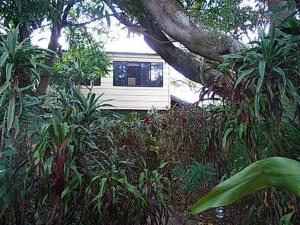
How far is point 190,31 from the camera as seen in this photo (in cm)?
425

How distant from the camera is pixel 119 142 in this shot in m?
7.07

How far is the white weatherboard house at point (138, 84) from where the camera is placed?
45.0ft

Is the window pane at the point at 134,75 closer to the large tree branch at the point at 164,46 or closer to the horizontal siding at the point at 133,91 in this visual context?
the horizontal siding at the point at 133,91

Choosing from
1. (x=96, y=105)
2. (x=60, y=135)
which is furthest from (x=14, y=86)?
(x=96, y=105)

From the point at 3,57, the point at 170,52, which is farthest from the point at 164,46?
the point at 3,57

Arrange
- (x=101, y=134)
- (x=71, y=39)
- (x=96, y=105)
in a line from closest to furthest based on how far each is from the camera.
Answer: (x=96, y=105)
(x=101, y=134)
(x=71, y=39)

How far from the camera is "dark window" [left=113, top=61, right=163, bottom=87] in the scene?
1377 cm

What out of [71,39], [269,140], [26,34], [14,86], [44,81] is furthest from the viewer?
[71,39]

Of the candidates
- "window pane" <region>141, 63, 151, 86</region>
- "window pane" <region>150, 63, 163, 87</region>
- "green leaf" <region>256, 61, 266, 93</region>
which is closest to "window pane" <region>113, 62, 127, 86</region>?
"window pane" <region>141, 63, 151, 86</region>

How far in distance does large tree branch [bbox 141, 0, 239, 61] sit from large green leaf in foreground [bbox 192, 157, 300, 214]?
363 cm

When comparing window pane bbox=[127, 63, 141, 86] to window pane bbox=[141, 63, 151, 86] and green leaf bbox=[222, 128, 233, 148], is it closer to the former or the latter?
window pane bbox=[141, 63, 151, 86]

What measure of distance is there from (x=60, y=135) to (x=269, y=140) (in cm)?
155

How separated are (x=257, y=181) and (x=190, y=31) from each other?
12.3 feet

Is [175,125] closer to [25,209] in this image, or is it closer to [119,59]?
[25,209]
